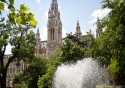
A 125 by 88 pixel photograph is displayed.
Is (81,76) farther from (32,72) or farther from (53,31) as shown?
(53,31)

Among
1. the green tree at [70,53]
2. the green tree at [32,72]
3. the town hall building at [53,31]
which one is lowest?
the green tree at [32,72]

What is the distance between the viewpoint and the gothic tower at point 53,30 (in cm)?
9373

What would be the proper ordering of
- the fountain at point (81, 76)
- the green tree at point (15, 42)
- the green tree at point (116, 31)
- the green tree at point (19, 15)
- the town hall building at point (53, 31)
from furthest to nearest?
the town hall building at point (53, 31)
the green tree at point (15, 42)
the fountain at point (81, 76)
the green tree at point (116, 31)
the green tree at point (19, 15)

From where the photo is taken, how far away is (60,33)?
324 ft

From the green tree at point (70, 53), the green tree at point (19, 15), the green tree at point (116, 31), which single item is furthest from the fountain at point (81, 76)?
the green tree at point (19, 15)

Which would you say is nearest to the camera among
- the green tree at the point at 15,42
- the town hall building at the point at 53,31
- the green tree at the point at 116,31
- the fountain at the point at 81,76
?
the green tree at the point at 116,31

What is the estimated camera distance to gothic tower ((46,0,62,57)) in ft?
308

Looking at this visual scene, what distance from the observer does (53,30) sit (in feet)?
314

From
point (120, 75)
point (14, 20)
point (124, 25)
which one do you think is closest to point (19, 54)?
point (120, 75)

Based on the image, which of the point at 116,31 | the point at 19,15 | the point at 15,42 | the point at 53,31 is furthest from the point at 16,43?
the point at 53,31

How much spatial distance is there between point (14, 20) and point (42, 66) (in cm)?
3814

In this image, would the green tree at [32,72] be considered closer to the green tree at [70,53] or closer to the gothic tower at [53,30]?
the green tree at [70,53]

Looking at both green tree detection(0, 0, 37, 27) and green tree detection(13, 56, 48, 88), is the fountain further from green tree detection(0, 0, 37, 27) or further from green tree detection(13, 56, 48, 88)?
green tree detection(0, 0, 37, 27)

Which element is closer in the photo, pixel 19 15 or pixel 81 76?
pixel 19 15
